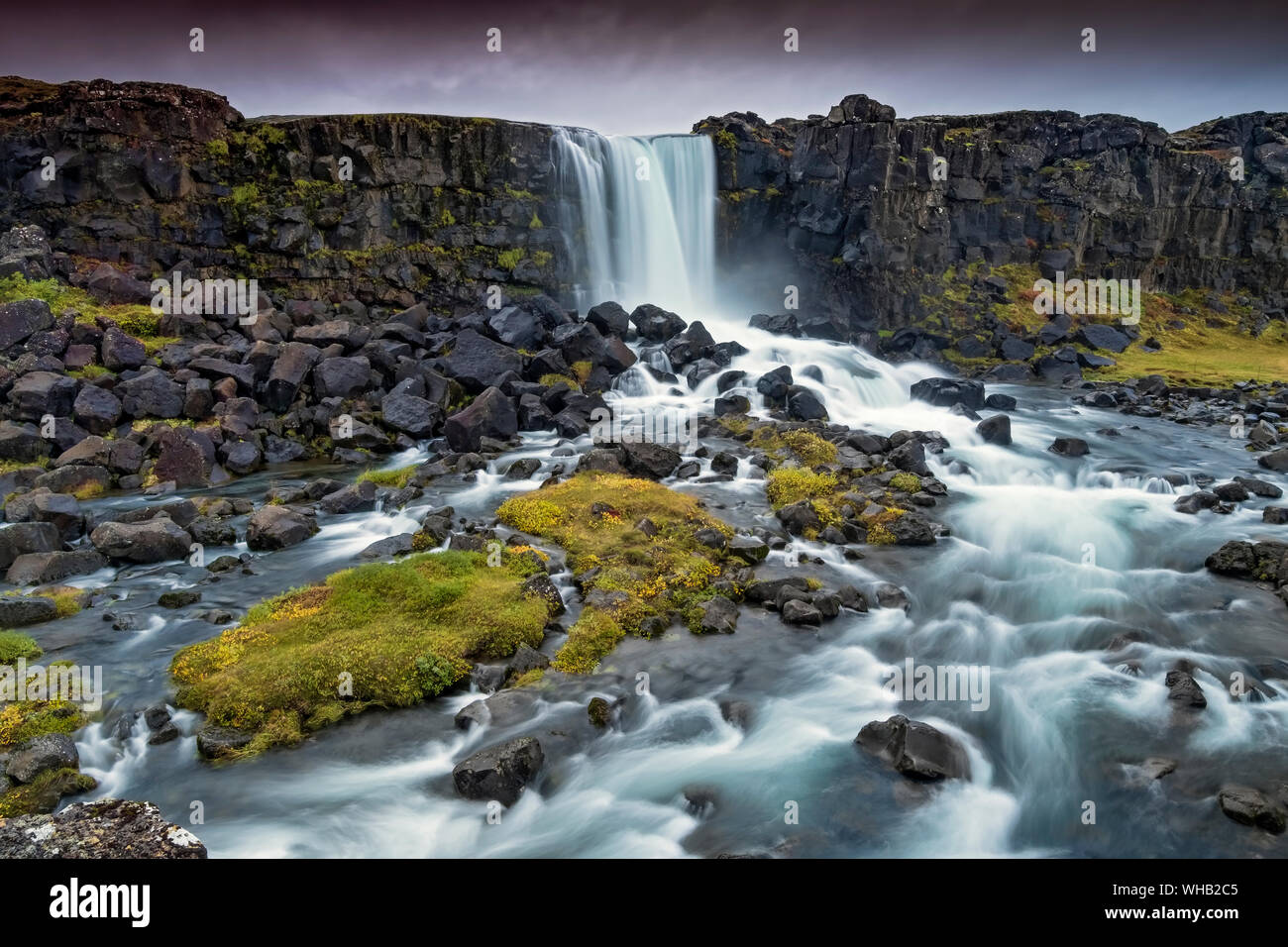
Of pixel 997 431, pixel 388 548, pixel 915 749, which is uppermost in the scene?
pixel 997 431

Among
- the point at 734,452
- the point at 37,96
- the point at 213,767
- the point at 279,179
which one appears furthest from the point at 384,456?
the point at 37,96

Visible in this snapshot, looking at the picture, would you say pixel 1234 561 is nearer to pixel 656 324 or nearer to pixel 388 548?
pixel 388 548

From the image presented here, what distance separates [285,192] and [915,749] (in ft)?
114

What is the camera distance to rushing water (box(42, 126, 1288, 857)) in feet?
29.0

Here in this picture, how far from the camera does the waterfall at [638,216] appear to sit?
127 feet

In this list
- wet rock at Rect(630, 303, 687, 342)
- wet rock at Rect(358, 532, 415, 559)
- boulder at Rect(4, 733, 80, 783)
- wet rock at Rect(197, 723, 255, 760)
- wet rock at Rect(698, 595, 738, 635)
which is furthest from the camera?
wet rock at Rect(630, 303, 687, 342)

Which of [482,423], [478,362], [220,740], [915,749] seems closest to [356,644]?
[220,740]

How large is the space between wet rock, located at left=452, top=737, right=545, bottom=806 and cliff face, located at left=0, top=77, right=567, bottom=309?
29.5 meters

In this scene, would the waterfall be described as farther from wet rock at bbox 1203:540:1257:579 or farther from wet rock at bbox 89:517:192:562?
wet rock at bbox 1203:540:1257:579

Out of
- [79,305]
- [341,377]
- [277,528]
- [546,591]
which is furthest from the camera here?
[79,305]

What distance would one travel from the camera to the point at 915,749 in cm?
966

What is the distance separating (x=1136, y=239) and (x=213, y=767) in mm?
56099

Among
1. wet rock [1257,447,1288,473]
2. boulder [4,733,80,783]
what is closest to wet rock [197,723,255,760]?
boulder [4,733,80,783]
